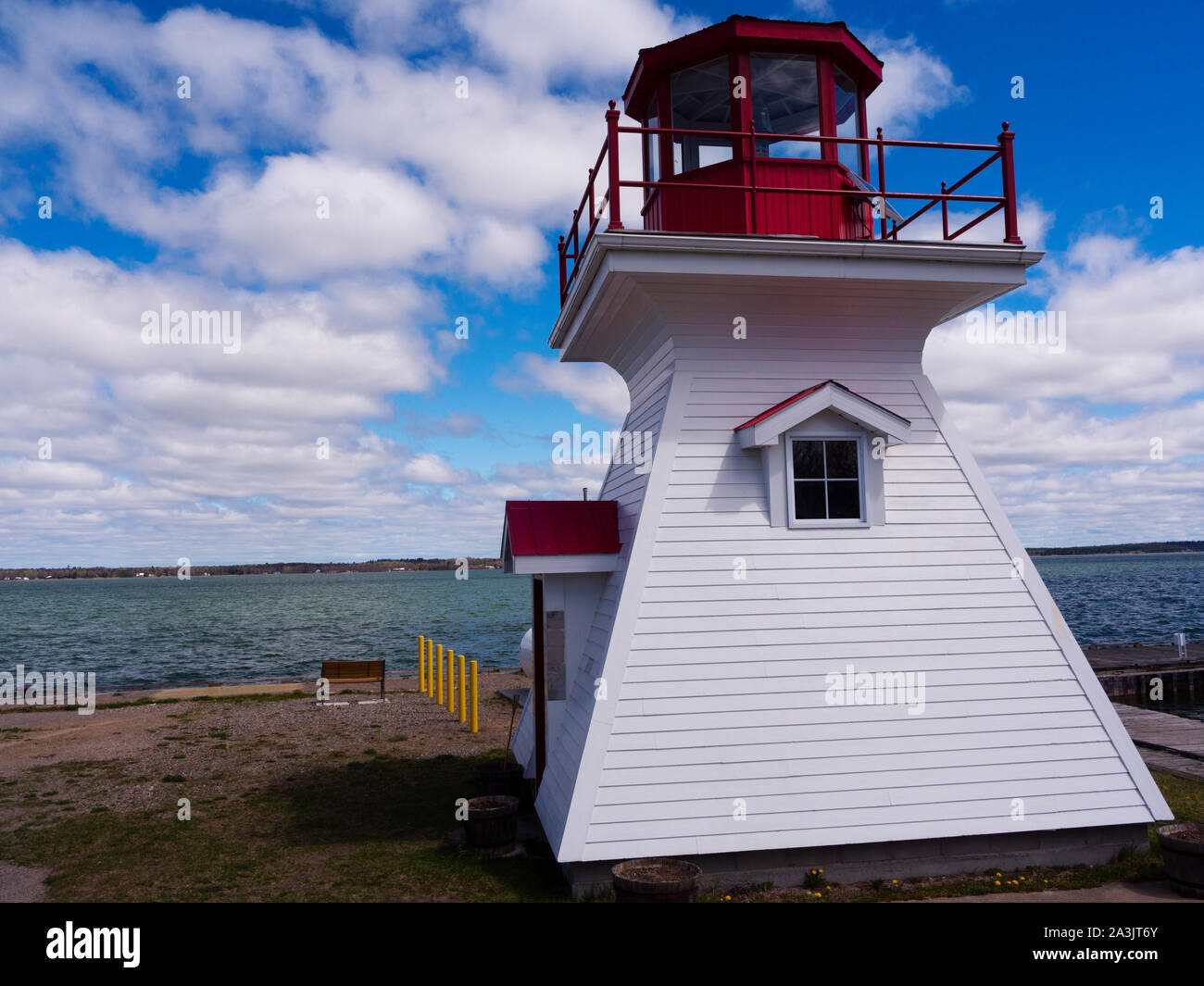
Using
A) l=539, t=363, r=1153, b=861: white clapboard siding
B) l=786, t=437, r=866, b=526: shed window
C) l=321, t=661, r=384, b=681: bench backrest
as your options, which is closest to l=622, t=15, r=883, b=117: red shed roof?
l=539, t=363, r=1153, b=861: white clapboard siding

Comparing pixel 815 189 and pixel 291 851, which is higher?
pixel 815 189

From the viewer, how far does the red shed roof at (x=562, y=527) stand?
8.92m

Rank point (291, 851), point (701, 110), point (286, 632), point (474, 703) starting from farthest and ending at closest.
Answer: point (286, 632), point (474, 703), point (291, 851), point (701, 110)

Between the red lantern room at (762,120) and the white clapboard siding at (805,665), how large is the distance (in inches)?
47.9

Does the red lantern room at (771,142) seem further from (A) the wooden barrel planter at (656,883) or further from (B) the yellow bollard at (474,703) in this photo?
(B) the yellow bollard at (474,703)

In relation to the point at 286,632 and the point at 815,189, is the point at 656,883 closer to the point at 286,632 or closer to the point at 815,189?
the point at 815,189

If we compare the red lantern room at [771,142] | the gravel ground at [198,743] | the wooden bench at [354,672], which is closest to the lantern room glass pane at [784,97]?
the red lantern room at [771,142]

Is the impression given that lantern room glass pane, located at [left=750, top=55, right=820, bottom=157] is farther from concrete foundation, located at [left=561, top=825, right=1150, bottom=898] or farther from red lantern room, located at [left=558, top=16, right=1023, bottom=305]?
concrete foundation, located at [left=561, top=825, right=1150, bottom=898]

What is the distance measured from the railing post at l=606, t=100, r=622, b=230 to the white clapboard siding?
1.52 m

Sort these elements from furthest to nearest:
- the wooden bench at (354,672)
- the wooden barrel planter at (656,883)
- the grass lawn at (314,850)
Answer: the wooden bench at (354,672) → the grass lawn at (314,850) → the wooden barrel planter at (656,883)

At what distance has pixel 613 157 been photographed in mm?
7758

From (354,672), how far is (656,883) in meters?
16.0

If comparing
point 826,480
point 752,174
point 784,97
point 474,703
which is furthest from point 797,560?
point 474,703

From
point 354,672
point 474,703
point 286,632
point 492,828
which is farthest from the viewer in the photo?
point 286,632
